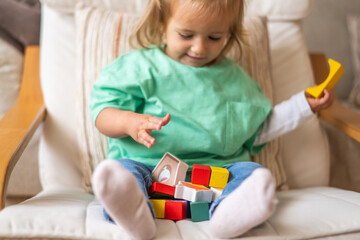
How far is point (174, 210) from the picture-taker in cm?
81

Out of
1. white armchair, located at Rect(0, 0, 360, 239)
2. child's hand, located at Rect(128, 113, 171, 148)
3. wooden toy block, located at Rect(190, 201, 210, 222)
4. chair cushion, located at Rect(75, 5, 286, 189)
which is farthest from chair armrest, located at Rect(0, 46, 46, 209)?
wooden toy block, located at Rect(190, 201, 210, 222)

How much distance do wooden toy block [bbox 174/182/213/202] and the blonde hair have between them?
1.34ft

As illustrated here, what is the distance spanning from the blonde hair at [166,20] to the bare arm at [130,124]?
10.7 inches

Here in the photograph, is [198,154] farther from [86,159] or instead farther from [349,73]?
[349,73]

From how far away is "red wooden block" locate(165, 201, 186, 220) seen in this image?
81cm

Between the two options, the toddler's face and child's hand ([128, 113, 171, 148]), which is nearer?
child's hand ([128, 113, 171, 148])

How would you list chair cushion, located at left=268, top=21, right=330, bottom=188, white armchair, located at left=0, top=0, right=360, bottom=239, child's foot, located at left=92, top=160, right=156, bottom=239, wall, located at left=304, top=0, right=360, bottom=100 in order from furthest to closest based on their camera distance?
1. wall, located at left=304, top=0, right=360, bottom=100
2. chair cushion, located at left=268, top=21, right=330, bottom=188
3. white armchair, located at left=0, top=0, right=360, bottom=239
4. child's foot, located at left=92, top=160, right=156, bottom=239

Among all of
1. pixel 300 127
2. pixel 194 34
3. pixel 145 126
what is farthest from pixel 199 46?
pixel 300 127

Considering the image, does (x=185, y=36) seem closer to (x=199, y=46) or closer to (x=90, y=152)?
(x=199, y=46)

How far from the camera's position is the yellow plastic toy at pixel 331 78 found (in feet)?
3.23

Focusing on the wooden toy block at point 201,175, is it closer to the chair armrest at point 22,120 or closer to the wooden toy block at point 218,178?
the wooden toy block at point 218,178

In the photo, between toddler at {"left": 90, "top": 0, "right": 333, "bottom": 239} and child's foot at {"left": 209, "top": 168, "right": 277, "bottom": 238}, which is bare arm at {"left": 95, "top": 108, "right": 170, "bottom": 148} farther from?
child's foot at {"left": 209, "top": 168, "right": 277, "bottom": 238}

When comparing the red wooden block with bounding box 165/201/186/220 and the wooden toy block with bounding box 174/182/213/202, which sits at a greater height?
the wooden toy block with bounding box 174/182/213/202

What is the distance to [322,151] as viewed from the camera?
1.20 m
